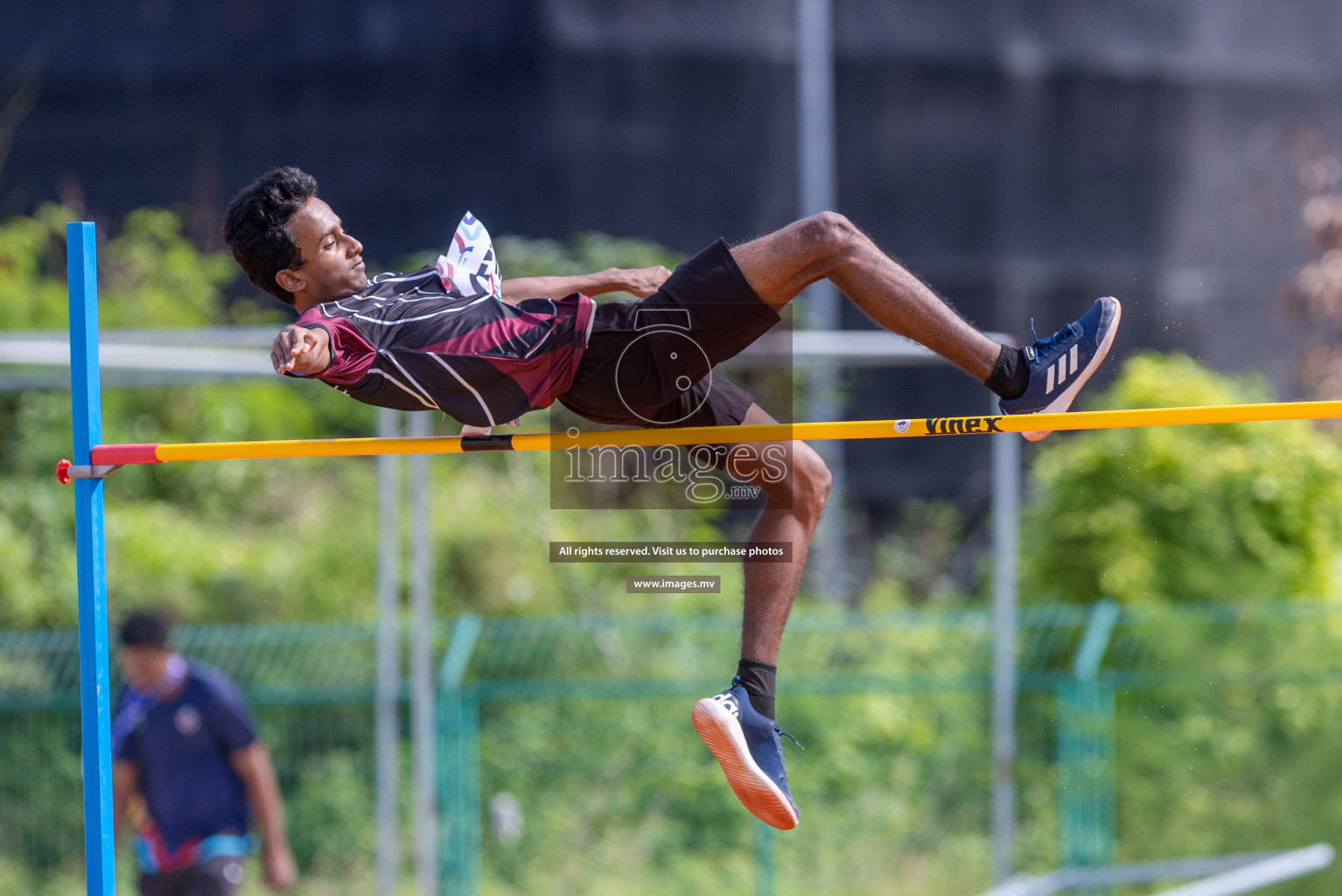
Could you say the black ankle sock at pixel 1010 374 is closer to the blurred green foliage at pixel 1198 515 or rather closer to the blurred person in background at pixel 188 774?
the blurred person in background at pixel 188 774

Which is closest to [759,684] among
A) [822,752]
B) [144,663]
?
[144,663]

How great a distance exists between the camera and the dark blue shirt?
5.66 meters

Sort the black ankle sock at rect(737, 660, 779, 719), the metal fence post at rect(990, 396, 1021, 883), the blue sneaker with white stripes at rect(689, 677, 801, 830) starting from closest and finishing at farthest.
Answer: the blue sneaker with white stripes at rect(689, 677, 801, 830)
the black ankle sock at rect(737, 660, 779, 719)
the metal fence post at rect(990, 396, 1021, 883)

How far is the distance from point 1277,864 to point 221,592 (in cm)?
580

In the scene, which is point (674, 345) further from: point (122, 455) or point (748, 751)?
point (122, 455)

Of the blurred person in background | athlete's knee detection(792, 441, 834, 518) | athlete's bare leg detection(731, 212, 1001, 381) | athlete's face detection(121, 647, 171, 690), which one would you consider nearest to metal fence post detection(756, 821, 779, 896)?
the blurred person in background

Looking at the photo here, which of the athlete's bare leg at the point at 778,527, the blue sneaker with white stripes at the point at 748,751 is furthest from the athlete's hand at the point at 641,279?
the blue sneaker with white stripes at the point at 748,751

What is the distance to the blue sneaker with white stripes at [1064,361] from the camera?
3.40 m

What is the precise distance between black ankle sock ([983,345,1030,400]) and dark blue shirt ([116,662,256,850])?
3.64 m

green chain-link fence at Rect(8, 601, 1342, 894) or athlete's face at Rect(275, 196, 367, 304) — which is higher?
athlete's face at Rect(275, 196, 367, 304)

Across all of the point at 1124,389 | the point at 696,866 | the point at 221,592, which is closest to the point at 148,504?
the point at 221,592

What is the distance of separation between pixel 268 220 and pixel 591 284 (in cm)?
86

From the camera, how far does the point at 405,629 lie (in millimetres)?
8070

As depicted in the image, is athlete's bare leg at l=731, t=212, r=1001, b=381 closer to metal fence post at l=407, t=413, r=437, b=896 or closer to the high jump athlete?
the high jump athlete
